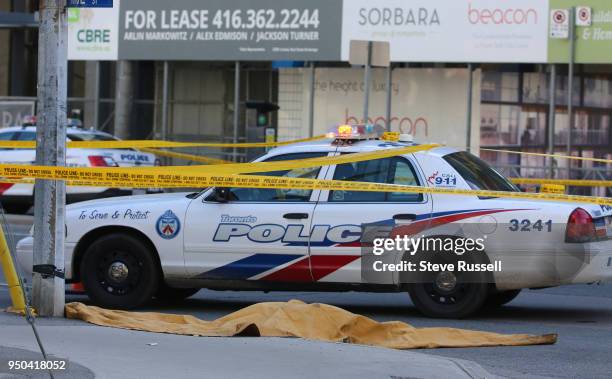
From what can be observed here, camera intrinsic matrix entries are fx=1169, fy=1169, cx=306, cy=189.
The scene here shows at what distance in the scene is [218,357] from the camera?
8188 mm

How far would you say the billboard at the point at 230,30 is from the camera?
24.3m

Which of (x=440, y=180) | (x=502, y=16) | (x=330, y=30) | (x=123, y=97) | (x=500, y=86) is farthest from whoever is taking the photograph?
(x=123, y=97)

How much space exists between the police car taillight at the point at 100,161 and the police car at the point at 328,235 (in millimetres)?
9978

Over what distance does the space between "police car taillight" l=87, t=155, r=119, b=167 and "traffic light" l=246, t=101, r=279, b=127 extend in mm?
4256

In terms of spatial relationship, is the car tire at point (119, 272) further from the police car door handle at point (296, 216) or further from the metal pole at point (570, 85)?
the metal pole at point (570, 85)

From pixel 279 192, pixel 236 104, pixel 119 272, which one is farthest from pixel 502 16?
pixel 119 272

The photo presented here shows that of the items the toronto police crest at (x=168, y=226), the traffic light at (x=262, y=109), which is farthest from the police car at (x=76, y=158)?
the toronto police crest at (x=168, y=226)

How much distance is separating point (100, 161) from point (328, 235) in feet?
37.5

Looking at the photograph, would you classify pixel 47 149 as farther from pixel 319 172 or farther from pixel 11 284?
pixel 319 172

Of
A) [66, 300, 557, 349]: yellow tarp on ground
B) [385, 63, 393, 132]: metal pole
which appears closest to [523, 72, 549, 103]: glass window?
[385, 63, 393, 132]: metal pole

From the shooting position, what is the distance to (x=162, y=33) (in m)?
25.9

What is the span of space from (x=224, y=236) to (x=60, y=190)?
1671 mm

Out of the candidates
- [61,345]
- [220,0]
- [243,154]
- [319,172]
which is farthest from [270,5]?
[61,345]

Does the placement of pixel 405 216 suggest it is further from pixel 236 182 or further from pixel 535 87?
pixel 535 87
